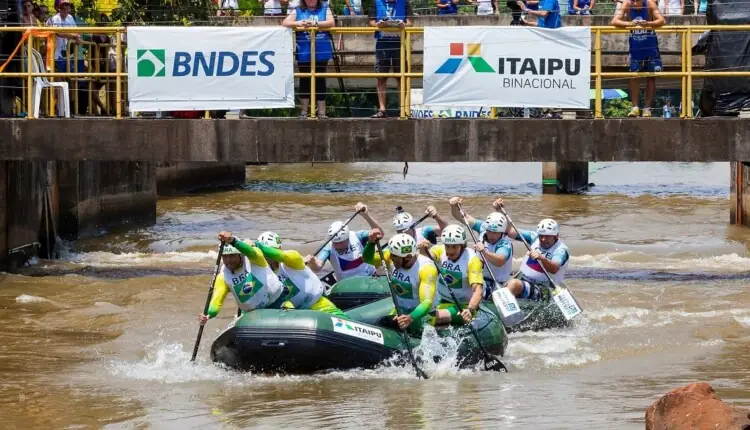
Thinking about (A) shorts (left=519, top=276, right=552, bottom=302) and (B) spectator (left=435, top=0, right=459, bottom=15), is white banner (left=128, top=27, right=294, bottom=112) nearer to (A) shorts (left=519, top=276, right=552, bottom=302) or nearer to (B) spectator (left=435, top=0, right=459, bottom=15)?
(B) spectator (left=435, top=0, right=459, bottom=15)

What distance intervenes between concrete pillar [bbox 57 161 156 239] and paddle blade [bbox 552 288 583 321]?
10.7 meters

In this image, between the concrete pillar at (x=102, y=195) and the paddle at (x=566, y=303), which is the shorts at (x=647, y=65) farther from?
the concrete pillar at (x=102, y=195)

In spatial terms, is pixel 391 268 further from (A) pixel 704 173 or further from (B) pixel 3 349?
(A) pixel 704 173

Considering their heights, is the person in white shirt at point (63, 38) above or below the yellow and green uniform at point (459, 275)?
above

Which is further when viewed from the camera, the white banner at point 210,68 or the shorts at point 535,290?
the white banner at point 210,68

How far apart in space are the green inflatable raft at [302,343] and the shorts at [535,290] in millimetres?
2678

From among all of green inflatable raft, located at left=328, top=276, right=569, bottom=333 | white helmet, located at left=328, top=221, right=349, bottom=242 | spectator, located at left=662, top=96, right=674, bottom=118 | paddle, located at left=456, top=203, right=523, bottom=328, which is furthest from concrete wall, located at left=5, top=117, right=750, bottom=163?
Result: paddle, located at left=456, top=203, right=523, bottom=328

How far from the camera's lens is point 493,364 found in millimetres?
12883

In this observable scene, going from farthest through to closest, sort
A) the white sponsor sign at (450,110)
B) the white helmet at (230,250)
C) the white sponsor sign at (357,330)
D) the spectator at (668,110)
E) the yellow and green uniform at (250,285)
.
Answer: the spectator at (668,110) → the white sponsor sign at (450,110) → the yellow and green uniform at (250,285) → the white helmet at (230,250) → the white sponsor sign at (357,330)

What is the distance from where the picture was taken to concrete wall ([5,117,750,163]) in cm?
1756

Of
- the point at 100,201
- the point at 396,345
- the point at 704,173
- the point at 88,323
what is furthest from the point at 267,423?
the point at 704,173

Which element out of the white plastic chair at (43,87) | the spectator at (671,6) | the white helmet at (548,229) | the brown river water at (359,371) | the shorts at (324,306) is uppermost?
the spectator at (671,6)

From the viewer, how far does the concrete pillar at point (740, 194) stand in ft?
82.7

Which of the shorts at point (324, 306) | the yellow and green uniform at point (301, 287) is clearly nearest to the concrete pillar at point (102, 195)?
the yellow and green uniform at point (301, 287)
